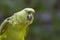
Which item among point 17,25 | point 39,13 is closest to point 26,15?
point 17,25

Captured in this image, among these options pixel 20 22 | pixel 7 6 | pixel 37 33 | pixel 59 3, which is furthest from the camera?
pixel 59 3

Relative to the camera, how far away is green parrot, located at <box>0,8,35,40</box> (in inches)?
18.6

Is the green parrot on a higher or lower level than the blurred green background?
higher

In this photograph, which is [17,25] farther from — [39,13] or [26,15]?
[39,13]

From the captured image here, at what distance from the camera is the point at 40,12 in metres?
1.27

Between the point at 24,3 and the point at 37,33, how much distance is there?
0.55 ft

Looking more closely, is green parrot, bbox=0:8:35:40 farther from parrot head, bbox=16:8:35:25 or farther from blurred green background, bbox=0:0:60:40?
blurred green background, bbox=0:0:60:40

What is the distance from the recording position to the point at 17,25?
1.56 feet

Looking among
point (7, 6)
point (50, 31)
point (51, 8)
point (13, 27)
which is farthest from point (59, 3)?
point (13, 27)

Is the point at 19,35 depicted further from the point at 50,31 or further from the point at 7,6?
the point at 50,31

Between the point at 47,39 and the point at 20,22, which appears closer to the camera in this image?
the point at 20,22

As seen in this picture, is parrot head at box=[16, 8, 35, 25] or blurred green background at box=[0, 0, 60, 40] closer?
parrot head at box=[16, 8, 35, 25]

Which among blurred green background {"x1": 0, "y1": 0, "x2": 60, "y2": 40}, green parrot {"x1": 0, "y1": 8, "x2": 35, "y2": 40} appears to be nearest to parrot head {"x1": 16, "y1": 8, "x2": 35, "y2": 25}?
green parrot {"x1": 0, "y1": 8, "x2": 35, "y2": 40}

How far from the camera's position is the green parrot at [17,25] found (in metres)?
0.47
